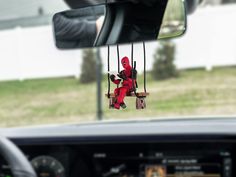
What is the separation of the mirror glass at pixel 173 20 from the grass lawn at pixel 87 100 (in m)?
1.91

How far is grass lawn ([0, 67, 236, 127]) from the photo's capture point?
3682mm

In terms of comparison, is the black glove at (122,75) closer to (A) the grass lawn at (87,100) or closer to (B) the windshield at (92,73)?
(B) the windshield at (92,73)

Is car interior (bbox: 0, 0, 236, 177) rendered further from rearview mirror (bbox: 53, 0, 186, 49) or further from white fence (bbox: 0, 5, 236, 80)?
rearview mirror (bbox: 53, 0, 186, 49)

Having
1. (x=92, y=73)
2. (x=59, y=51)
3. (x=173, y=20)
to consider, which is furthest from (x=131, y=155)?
(x=173, y=20)

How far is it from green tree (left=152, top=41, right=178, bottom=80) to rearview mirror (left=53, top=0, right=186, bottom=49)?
1.39 metres

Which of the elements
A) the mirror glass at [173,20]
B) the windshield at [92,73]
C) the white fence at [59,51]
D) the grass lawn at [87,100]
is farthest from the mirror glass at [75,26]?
the grass lawn at [87,100]

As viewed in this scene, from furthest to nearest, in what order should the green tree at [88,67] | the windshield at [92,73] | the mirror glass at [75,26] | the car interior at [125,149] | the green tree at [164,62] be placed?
the green tree at [88,67] < the green tree at [164,62] < the windshield at [92,73] < the car interior at [125,149] < the mirror glass at [75,26]

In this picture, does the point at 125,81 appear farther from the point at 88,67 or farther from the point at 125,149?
the point at 88,67

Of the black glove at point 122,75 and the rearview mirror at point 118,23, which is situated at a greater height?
the rearview mirror at point 118,23

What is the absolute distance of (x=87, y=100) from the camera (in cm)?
448

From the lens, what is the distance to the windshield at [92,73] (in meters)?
3.07

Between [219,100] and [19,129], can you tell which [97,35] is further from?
[219,100]

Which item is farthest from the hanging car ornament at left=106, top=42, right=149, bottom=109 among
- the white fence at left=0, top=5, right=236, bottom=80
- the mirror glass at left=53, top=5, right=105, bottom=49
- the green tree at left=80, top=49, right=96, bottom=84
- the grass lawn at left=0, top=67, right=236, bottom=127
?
the green tree at left=80, top=49, right=96, bottom=84

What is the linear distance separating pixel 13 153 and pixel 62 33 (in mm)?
1472
